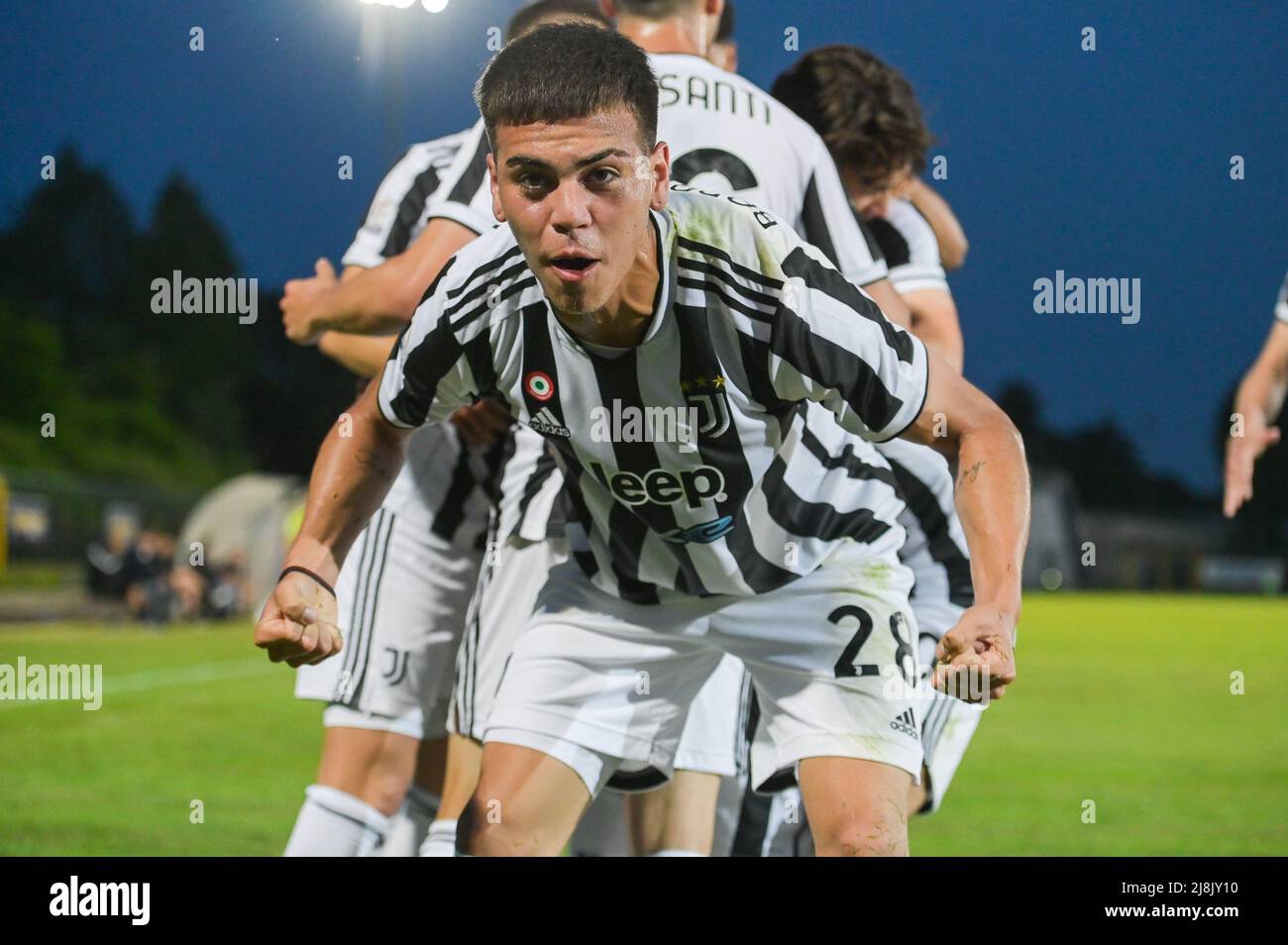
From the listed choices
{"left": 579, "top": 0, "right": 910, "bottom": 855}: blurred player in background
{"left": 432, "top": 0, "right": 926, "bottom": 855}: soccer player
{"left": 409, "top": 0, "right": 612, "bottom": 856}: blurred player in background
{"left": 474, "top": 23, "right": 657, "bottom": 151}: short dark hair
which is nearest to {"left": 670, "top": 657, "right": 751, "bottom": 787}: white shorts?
{"left": 579, "top": 0, "right": 910, "bottom": 855}: blurred player in background

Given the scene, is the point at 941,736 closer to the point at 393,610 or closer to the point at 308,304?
the point at 393,610

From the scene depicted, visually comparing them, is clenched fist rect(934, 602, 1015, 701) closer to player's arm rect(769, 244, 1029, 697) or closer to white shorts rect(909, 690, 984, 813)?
player's arm rect(769, 244, 1029, 697)

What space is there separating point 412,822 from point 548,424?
1.87 metres

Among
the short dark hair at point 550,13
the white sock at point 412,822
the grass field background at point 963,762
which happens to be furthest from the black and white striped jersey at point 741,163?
the grass field background at point 963,762

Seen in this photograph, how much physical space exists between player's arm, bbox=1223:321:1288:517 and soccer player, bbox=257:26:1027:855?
157 centimetres

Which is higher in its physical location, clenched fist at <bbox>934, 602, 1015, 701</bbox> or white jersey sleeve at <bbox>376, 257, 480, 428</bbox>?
white jersey sleeve at <bbox>376, 257, 480, 428</bbox>

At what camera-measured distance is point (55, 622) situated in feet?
74.9

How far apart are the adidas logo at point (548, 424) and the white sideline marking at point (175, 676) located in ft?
35.3

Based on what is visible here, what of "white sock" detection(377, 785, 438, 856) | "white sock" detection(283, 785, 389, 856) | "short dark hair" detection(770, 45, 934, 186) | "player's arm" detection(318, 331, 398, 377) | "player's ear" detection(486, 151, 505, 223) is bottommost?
"white sock" detection(377, 785, 438, 856)

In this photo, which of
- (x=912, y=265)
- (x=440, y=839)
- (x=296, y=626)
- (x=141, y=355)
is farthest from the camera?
(x=141, y=355)

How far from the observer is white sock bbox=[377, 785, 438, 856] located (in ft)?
14.3

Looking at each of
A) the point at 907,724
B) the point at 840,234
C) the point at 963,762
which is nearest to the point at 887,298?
the point at 840,234

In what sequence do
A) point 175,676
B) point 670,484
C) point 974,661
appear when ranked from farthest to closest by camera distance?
point 175,676 → point 670,484 → point 974,661

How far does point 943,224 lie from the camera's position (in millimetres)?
4637
